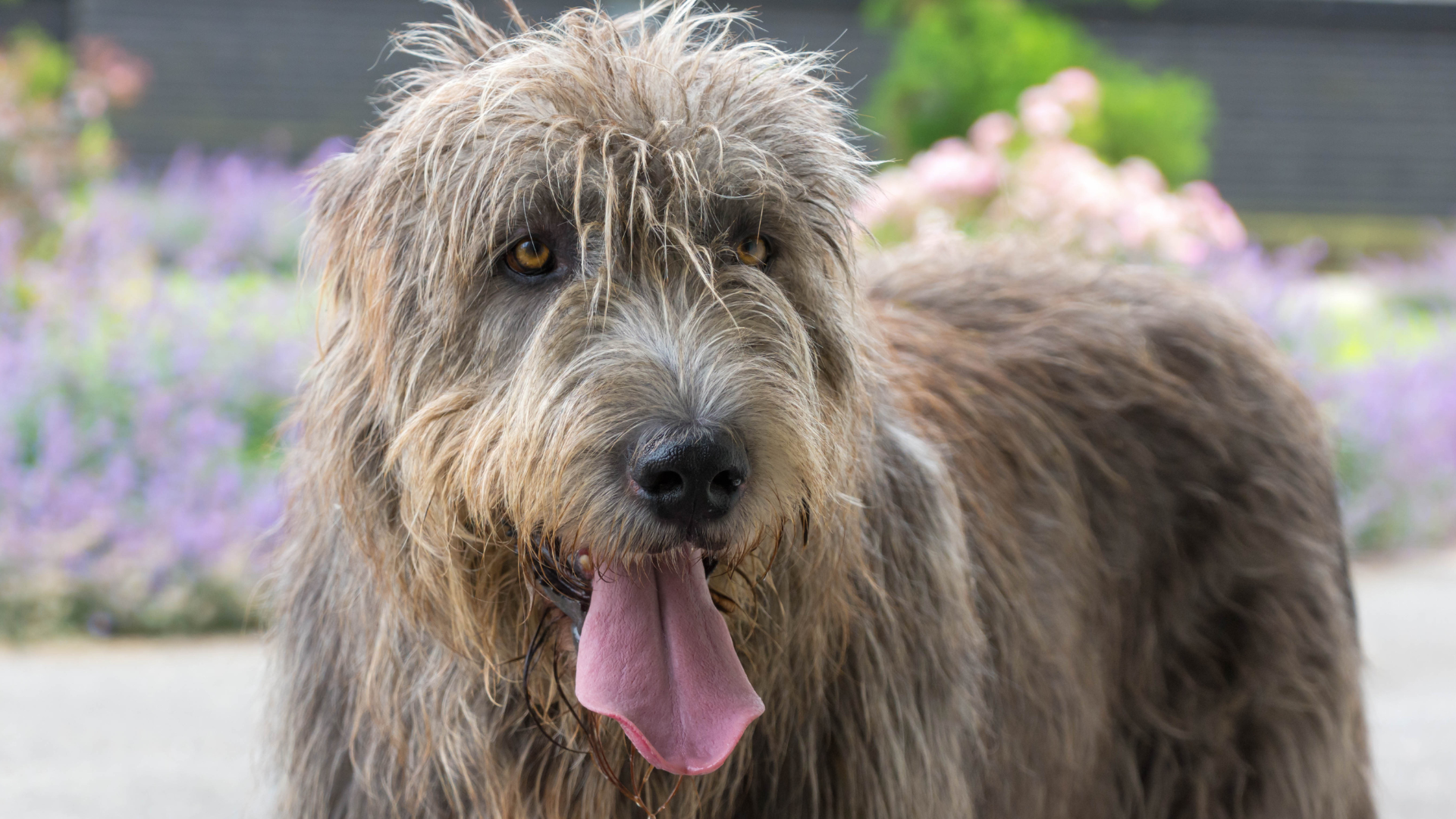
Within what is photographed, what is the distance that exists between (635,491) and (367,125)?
4.07ft

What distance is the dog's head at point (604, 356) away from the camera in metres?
2.17

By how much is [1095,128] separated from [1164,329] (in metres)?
9.02

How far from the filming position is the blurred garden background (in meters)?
6.30

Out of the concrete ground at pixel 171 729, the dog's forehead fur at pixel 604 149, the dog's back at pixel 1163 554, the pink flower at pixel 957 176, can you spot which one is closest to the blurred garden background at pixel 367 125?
the pink flower at pixel 957 176

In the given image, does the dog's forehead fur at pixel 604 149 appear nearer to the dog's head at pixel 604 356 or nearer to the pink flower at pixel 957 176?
the dog's head at pixel 604 356

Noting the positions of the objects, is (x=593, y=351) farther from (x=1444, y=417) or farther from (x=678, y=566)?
(x=1444, y=417)

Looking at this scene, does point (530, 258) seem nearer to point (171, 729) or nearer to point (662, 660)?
point (662, 660)

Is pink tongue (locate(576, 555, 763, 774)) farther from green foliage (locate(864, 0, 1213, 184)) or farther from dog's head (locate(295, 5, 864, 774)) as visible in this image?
green foliage (locate(864, 0, 1213, 184))

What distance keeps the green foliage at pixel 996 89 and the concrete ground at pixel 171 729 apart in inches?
301

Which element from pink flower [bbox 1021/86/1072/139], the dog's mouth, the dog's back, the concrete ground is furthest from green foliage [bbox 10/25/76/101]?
the dog's mouth

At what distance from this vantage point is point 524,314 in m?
2.38

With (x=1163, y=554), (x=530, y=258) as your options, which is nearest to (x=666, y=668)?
(x=530, y=258)

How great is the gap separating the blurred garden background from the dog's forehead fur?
0.26m

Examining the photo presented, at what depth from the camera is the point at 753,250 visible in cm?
249
